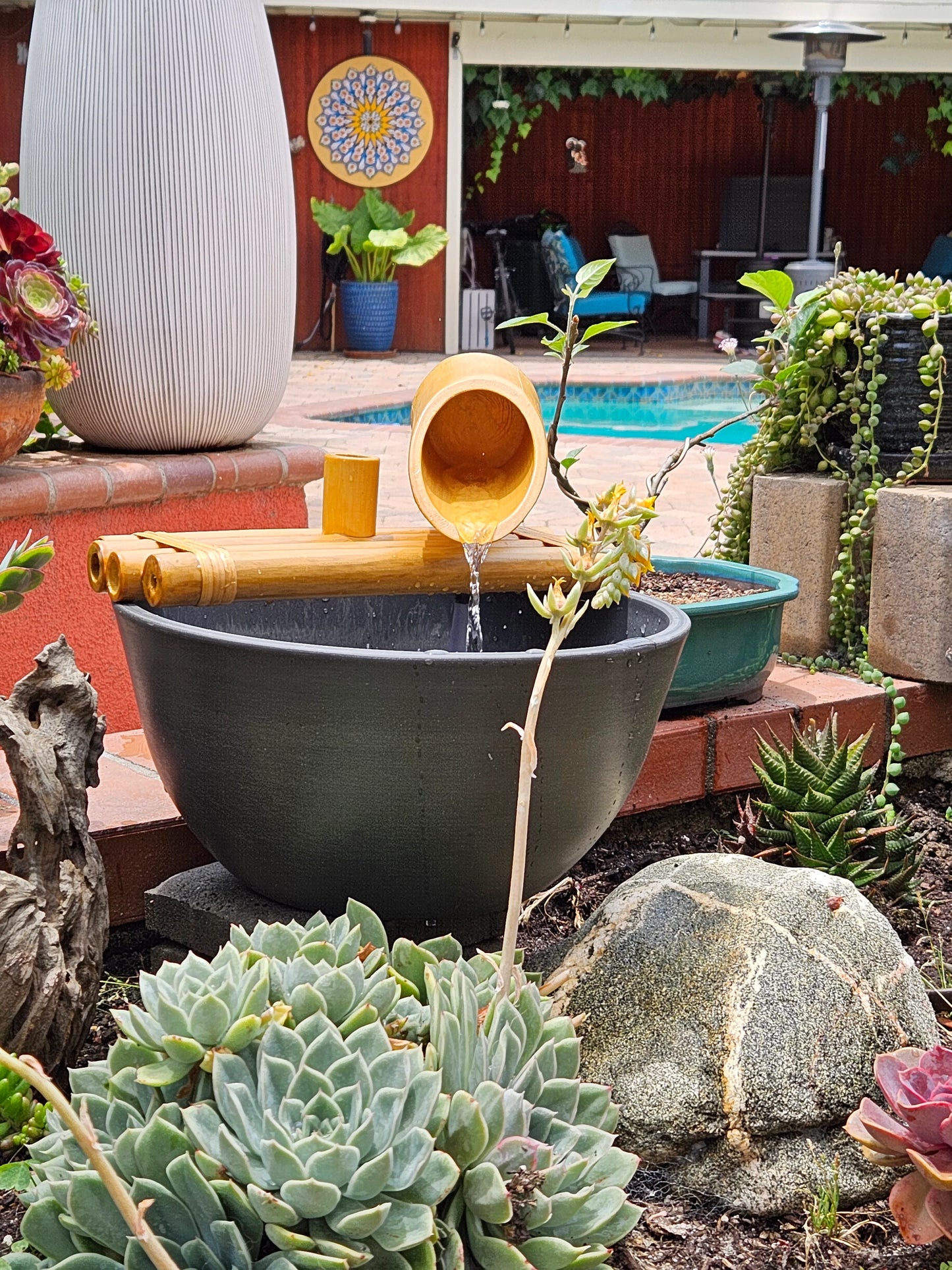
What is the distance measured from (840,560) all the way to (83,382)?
1688 millimetres

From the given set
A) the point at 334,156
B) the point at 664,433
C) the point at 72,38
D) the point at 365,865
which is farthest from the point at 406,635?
the point at 334,156

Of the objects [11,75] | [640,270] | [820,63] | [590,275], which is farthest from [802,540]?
[640,270]

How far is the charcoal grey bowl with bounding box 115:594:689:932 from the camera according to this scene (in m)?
1.57

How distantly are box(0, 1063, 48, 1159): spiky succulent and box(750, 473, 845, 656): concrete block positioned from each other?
2025 millimetres

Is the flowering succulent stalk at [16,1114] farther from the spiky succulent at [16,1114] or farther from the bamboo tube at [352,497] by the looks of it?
the bamboo tube at [352,497]

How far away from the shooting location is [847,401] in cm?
302

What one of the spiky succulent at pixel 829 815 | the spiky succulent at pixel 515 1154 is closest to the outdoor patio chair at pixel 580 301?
the spiky succulent at pixel 829 815

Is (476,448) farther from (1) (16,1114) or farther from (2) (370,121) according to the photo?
(2) (370,121)

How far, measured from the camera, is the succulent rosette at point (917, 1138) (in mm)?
1398

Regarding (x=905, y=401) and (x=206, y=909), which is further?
(x=905, y=401)

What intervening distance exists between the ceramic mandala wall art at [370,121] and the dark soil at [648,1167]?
1105 cm

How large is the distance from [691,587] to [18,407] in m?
1.36

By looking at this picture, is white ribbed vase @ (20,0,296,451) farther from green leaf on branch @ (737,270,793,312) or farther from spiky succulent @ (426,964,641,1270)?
spiky succulent @ (426,964,641,1270)

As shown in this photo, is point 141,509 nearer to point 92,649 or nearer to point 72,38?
point 92,649
